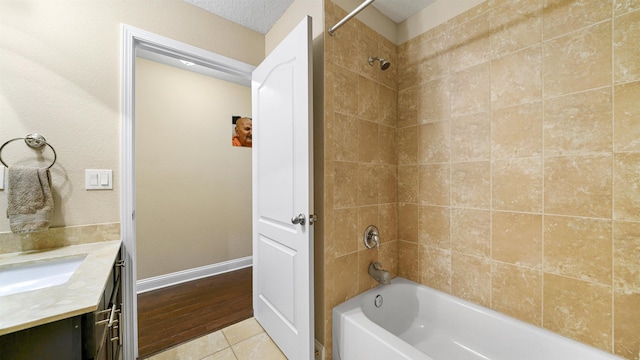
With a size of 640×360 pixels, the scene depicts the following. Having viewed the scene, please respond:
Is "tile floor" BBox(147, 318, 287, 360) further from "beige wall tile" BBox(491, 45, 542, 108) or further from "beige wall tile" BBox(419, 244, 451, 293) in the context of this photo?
"beige wall tile" BBox(491, 45, 542, 108)

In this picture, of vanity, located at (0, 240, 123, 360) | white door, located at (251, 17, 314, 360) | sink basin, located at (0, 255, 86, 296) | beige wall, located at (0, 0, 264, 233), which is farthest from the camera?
white door, located at (251, 17, 314, 360)

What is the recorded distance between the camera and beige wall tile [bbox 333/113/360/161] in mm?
1422

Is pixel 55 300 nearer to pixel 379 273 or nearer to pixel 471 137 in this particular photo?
pixel 379 273

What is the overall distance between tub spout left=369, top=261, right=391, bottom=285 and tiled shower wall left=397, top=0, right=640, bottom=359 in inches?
13.7

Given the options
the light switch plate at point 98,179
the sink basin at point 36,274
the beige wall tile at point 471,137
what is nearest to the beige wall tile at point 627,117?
the beige wall tile at point 471,137

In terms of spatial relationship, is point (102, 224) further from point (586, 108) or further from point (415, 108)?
point (586, 108)

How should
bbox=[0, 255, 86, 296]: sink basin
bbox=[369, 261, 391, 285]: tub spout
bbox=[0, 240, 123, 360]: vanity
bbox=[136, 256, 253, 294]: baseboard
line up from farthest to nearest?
1. bbox=[136, 256, 253, 294]: baseboard
2. bbox=[369, 261, 391, 285]: tub spout
3. bbox=[0, 255, 86, 296]: sink basin
4. bbox=[0, 240, 123, 360]: vanity

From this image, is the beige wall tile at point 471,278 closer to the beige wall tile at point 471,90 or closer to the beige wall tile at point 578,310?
the beige wall tile at point 578,310

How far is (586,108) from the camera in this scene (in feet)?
3.52

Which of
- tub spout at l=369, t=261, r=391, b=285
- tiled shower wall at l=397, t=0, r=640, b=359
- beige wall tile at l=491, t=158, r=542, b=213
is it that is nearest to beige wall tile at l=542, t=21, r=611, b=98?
tiled shower wall at l=397, t=0, r=640, b=359

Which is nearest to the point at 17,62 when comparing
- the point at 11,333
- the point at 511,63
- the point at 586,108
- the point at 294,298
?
the point at 11,333

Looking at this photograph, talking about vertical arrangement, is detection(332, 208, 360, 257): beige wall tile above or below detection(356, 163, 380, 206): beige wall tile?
below

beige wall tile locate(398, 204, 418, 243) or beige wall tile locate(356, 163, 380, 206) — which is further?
beige wall tile locate(398, 204, 418, 243)

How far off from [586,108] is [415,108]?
2.82 ft
